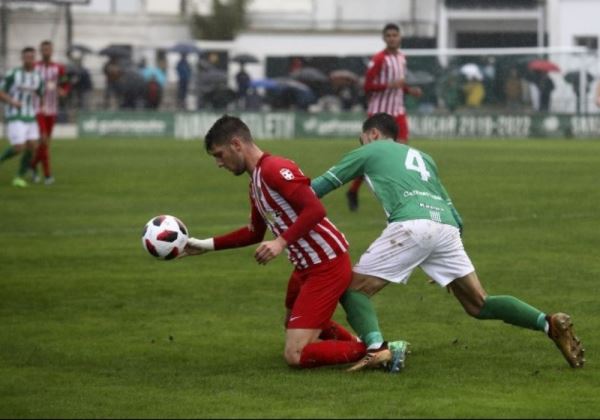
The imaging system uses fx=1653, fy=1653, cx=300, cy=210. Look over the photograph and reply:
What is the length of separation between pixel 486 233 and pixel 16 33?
44081mm

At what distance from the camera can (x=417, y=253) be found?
9.95 m

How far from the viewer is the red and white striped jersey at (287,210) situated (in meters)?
9.69

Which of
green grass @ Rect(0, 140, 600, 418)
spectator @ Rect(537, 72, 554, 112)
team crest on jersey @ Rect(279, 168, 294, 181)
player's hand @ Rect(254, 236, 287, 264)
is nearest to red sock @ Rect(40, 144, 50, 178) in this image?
green grass @ Rect(0, 140, 600, 418)

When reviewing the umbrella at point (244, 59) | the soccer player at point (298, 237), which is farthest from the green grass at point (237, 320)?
the umbrella at point (244, 59)

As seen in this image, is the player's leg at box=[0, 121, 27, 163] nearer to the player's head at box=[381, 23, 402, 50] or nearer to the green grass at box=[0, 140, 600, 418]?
the green grass at box=[0, 140, 600, 418]

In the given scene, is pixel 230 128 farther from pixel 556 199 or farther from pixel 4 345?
pixel 556 199

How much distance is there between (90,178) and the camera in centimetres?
2838

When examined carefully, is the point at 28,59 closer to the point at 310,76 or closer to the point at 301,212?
the point at 301,212

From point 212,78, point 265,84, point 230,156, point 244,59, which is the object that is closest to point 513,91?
point 265,84

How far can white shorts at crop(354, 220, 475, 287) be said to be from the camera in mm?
9930

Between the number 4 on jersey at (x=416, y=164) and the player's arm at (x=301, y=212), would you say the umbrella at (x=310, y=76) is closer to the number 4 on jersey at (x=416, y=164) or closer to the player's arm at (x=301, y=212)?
the number 4 on jersey at (x=416, y=164)

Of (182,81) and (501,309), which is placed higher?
(182,81)

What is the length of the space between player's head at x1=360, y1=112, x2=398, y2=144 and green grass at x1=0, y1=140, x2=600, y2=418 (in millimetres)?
1420

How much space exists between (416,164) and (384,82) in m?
13.2
